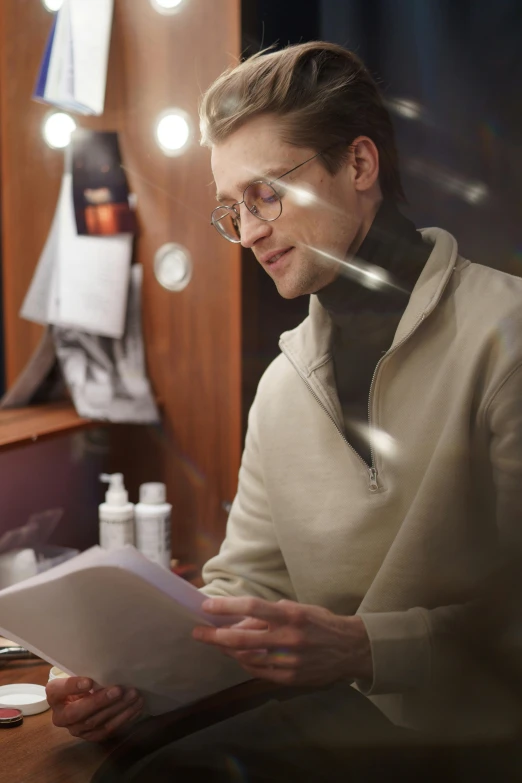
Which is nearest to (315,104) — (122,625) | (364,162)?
(364,162)

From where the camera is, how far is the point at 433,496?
0.93 m

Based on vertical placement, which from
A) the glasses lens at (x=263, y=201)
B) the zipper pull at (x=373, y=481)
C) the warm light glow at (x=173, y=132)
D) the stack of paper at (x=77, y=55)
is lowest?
the zipper pull at (x=373, y=481)

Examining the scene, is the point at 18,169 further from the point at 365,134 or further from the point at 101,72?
the point at 365,134

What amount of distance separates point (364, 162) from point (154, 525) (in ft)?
2.11

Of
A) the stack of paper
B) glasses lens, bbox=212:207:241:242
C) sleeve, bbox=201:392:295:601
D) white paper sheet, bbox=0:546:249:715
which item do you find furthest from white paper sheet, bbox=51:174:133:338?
white paper sheet, bbox=0:546:249:715

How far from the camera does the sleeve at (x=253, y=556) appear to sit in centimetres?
109

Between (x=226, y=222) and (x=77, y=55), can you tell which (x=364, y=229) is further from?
(x=77, y=55)

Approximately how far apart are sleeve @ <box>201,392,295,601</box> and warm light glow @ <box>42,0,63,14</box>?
29.6 inches

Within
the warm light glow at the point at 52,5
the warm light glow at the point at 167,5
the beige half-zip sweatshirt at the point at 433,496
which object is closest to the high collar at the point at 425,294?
the beige half-zip sweatshirt at the point at 433,496

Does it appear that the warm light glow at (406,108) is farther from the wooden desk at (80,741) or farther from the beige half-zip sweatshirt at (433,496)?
the wooden desk at (80,741)

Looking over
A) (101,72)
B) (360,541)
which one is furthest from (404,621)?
(101,72)

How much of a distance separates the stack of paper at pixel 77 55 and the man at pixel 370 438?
42 centimetres

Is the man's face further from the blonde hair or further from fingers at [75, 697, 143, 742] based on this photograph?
fingers at [75, 697, 143, 742]

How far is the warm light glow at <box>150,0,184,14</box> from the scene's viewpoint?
132cm
